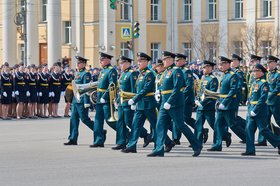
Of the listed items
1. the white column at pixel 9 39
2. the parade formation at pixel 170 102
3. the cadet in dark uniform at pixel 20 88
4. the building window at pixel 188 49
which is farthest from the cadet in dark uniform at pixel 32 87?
the building window at pixel 188 49

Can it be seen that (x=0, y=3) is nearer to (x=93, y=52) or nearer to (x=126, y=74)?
(x=93, y=52)

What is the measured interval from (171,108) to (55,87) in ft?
43.2

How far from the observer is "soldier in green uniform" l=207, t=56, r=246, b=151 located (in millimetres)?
17594

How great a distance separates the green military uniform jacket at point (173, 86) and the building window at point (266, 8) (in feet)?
133

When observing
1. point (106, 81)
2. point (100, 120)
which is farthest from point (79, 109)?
point (106, 81)

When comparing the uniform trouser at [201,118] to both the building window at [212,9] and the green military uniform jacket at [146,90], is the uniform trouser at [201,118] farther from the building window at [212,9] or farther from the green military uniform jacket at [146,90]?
the building window at [212,9]

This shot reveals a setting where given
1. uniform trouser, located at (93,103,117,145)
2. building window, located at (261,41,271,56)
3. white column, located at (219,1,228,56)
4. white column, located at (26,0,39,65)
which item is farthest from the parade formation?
white column, located at (219,1,228,56)

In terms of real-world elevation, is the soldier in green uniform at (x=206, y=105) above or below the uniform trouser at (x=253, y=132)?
above

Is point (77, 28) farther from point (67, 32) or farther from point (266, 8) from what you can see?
point (266, 8)

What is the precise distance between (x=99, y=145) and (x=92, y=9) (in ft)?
136

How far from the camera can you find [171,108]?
54.4 feet

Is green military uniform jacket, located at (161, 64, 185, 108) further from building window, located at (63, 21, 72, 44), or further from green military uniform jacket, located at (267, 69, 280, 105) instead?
building window, located at (63, 21, 72, 44)

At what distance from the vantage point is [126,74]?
59.2 feet

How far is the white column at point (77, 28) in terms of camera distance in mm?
60469
